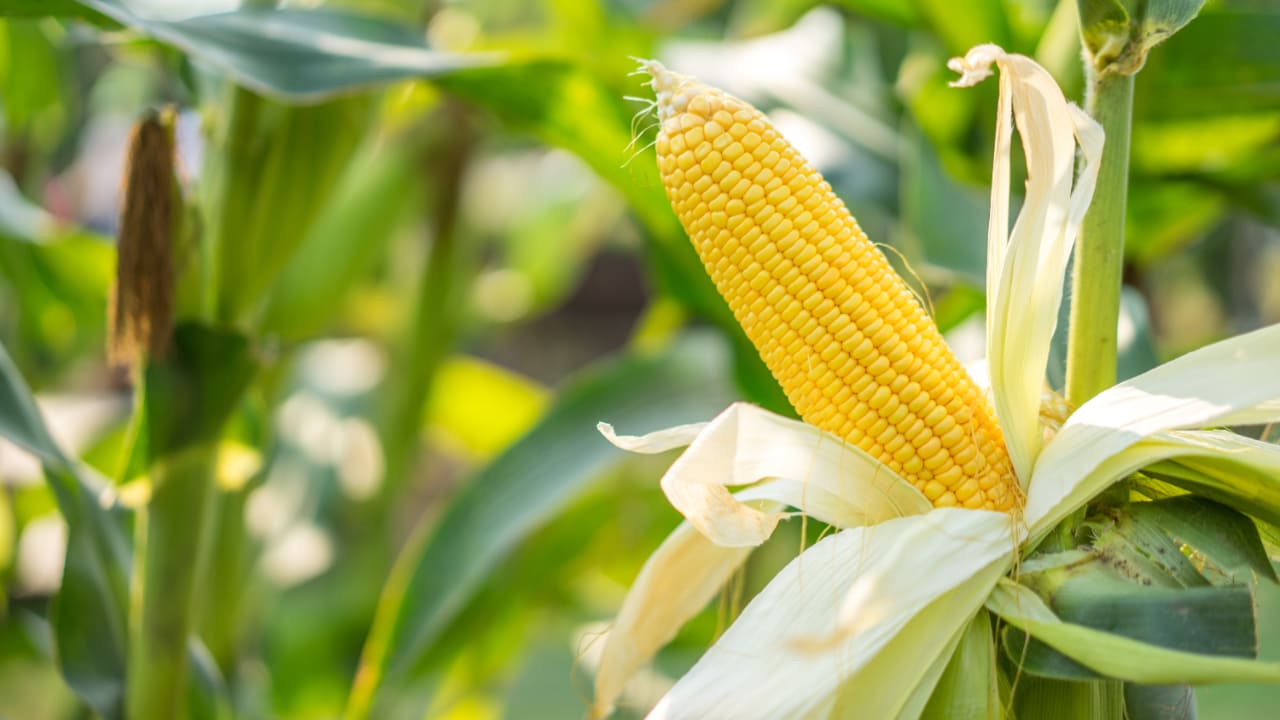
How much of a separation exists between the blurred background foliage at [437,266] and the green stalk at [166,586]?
0.03m

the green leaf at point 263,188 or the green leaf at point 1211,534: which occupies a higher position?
the green leaf at point 263,188

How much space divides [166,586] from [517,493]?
0.72 ft

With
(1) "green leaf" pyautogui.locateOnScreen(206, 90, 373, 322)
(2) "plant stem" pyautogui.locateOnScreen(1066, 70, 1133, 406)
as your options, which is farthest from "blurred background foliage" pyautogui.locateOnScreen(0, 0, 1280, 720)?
(2) "plant stem" pyautogui.locateOnScreen(1066, 70, 1133, 406)

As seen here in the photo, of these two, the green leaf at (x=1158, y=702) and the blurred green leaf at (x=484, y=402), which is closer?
the green leaf at (x=1158, y=702)

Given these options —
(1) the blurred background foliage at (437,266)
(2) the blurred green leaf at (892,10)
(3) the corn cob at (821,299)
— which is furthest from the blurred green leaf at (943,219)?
(3) the corn cob at (821,299)

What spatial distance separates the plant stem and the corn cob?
0.14ft

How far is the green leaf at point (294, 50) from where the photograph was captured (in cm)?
38

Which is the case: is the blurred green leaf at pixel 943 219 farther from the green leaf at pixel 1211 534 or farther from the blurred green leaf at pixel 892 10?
the green leaf at pixel 1211 534

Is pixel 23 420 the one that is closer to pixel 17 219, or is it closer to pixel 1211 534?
pixel 17 219

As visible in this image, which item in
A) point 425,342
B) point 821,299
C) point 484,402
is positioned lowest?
point 484,402

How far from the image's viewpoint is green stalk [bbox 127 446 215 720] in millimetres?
461

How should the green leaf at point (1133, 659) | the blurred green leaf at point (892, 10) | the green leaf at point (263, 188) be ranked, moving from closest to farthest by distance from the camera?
the green leaf at point (1133, 659) → the green leaf at point (263, 188) → the blurred green leaf at point (892, 10)

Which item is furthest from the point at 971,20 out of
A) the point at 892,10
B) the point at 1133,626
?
the point at 1133,626

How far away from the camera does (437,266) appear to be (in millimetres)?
875
